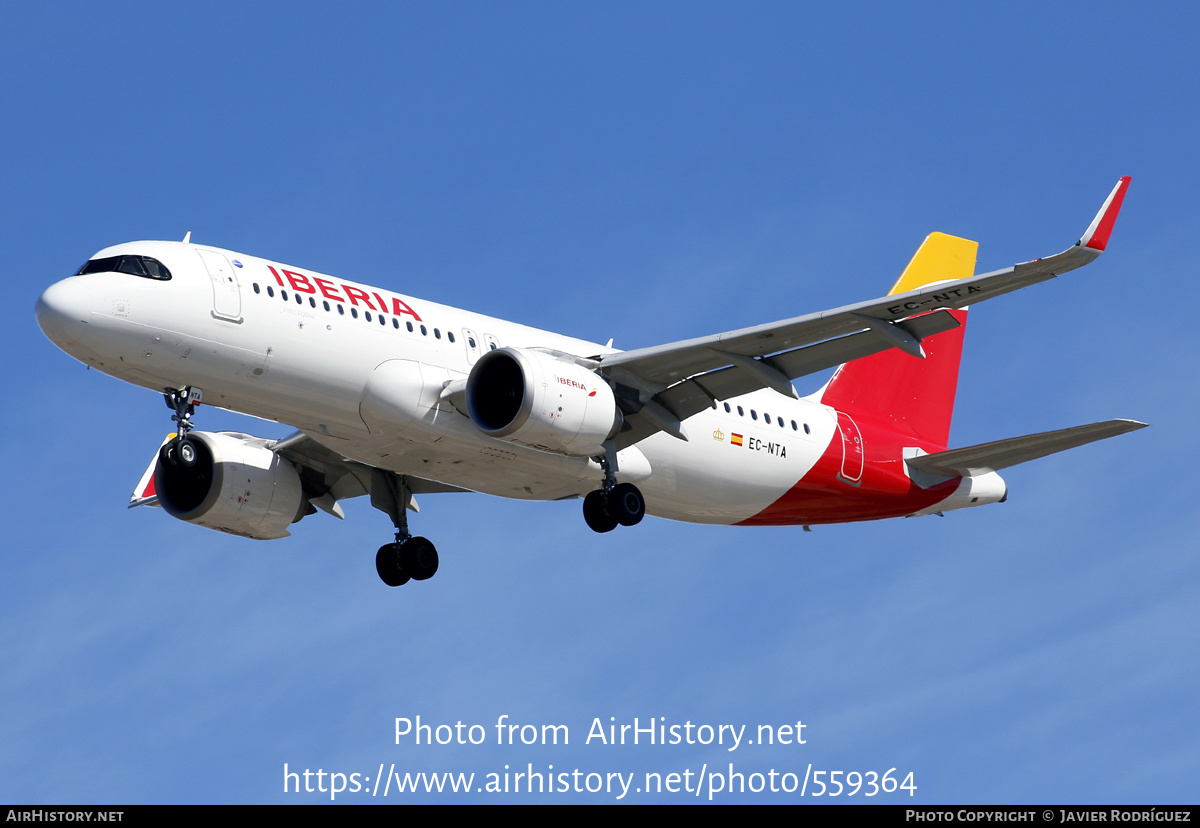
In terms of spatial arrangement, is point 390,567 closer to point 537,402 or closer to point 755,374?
point 537,402

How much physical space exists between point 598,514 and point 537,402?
11.4ft

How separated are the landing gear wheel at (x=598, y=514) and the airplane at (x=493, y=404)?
0.04 m

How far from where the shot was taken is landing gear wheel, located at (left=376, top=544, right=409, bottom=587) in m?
35.1

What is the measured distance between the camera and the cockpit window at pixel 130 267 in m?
27.9

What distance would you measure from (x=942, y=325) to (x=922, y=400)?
1124cm

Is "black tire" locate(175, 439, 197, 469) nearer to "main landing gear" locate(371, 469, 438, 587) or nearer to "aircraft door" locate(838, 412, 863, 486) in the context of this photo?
"main landing gear" locate(371, 469, 438, 587)

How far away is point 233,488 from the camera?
33.9 m

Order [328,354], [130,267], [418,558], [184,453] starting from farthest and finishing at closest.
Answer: [418,558]
[184,453]
[328,354]
[130,267]

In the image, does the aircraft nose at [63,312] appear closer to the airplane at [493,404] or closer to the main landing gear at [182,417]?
the airplane at [493,404]

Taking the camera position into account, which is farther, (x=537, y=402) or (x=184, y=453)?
(x=537, y=402)

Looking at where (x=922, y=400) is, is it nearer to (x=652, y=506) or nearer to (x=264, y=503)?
(x=652, y=506)

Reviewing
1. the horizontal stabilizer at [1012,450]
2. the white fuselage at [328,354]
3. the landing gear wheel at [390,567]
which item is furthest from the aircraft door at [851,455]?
the landing gear wheel at [390,567]

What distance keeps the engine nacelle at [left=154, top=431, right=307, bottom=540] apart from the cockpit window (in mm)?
6383

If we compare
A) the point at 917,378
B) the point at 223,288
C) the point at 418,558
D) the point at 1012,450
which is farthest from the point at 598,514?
the point at 917,378
